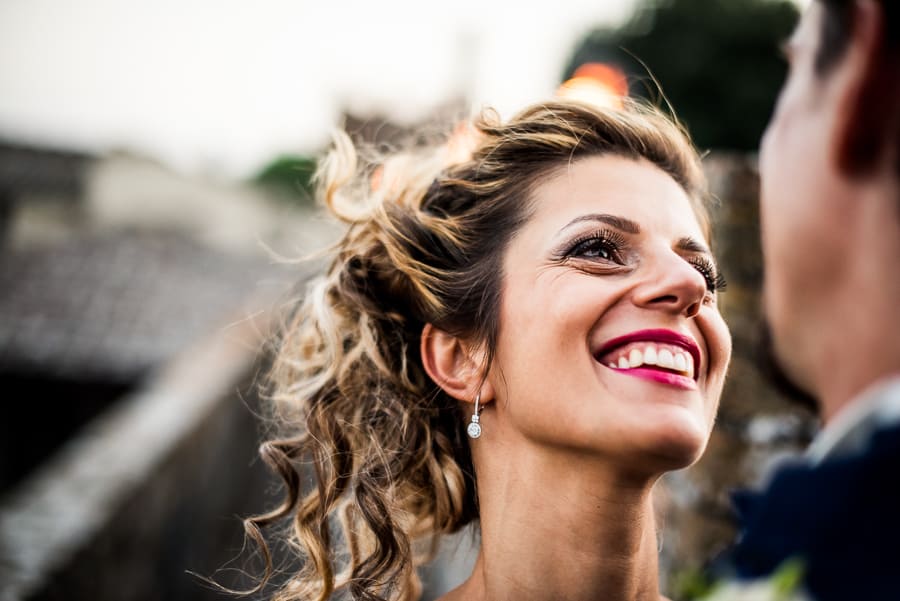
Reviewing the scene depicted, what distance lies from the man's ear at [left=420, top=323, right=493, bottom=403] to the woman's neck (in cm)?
27

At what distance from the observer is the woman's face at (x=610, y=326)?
1.87m

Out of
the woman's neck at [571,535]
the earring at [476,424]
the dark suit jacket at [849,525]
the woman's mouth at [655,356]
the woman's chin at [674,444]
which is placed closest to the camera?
the dark suit jacket at [849,525]

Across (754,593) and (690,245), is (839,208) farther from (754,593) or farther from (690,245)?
(690,245)

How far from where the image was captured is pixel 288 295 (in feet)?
10.8

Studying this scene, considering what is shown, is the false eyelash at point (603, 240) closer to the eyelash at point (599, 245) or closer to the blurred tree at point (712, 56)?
the eyelash at point (599, 245)

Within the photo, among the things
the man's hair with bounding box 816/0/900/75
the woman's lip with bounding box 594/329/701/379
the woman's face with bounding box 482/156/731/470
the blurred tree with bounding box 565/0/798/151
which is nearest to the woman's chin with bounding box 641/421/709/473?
the woman's face with bounding box 482/156/731/470

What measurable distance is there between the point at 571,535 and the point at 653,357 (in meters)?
0.57

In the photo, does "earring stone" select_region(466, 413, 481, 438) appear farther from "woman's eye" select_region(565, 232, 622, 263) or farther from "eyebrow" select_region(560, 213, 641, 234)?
"eyebrow" select_region(560, 213, 641, 234)

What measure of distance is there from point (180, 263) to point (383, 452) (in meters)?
18.9

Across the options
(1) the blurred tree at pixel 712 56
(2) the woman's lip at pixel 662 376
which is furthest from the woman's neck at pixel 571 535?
(1) the blurred tree at pixel 712 56

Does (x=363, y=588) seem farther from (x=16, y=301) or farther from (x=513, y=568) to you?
(x=16, y=301)

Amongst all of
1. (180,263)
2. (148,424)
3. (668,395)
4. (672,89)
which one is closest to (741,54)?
(672,89)

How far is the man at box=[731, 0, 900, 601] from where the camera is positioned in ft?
2.92

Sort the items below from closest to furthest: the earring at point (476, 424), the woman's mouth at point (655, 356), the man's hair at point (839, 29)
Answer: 1. the man's hair at point (839, 29)
2. the woman's mouth at point (655, 356)
3. the earring at point (476, 424)
